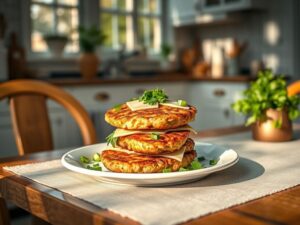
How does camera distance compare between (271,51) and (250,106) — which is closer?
(250,106)

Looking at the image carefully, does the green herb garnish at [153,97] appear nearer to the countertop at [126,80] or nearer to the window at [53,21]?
the countertop at [126,80]

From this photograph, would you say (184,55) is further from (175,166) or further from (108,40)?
(175,166)

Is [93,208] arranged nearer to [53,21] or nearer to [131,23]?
[53,21]

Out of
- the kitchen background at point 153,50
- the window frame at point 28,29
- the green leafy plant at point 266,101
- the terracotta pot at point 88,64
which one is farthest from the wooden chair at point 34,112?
the window frame at point 28,29

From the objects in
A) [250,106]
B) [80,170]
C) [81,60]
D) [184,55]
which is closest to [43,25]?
[81,60]

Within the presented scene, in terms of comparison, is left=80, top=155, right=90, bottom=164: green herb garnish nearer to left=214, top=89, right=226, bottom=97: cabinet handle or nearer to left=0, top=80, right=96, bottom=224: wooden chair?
left=0, top=80, right=96, bottom=224: wooden chair

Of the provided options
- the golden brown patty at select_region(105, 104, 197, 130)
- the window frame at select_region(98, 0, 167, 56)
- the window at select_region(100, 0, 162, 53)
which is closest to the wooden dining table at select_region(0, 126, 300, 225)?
the golden brown patty at select_region(105, 104, 197, 130)
